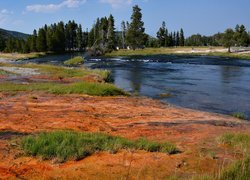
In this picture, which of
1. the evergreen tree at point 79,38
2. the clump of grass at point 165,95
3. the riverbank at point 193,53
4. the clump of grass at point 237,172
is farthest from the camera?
the evergreen tree at point 79,38

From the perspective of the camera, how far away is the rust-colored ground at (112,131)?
9234 millimetres

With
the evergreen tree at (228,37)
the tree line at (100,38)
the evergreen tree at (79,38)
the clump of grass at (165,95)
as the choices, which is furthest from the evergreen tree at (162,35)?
the clump of grass at (165,95)

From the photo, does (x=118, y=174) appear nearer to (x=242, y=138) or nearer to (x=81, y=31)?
(x=242, y=138)

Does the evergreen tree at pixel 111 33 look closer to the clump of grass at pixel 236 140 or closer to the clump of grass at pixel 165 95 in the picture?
the clump of grass at pixel 165 95

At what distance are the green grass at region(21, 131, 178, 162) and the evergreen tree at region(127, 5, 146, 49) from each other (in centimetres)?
11449

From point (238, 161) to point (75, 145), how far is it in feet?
13.5

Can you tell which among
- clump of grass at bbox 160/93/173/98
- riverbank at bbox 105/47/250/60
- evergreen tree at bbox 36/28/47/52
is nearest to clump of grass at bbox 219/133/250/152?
clump of grass at bbox 160/93/173/98

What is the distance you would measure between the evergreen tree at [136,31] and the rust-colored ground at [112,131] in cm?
10278

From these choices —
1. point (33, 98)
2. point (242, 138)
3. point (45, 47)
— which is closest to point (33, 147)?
point (242, 138)

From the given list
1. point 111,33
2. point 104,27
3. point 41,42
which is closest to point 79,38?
point 104,27

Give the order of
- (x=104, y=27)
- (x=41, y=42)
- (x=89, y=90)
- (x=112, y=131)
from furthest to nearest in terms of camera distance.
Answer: (x=104, y=27) < (x=41, y=42) < (x=89, y=90) < (x=112, y=131)

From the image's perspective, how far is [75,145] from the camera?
416 inches

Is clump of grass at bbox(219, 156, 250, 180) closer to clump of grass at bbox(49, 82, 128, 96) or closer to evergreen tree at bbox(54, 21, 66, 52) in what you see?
clump of grass at bbox(49, 82, 128, 96)

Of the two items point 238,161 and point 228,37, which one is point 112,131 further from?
point 228,37
